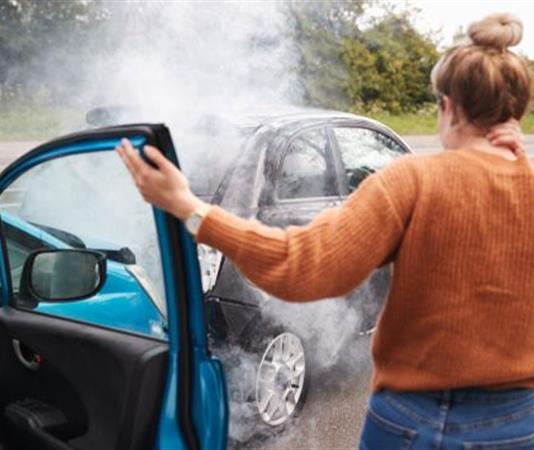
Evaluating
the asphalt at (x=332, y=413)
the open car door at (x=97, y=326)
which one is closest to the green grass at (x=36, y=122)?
the asphalt at (x=332, y=413)

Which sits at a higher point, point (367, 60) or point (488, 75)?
point (488, 75)

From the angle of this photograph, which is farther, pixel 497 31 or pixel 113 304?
pixel 113 304

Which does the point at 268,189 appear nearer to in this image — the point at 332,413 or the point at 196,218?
the point at 332,413

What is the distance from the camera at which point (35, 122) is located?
1145 cm

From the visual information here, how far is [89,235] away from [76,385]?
100 centimetres

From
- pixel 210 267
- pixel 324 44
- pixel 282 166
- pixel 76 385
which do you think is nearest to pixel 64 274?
pixel 76 385

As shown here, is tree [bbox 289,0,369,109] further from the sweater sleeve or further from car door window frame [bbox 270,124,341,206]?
the sweater sleeve

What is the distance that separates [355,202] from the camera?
4.19ft

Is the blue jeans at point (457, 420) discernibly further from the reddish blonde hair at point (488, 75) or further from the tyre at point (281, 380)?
the tyre at point (281, 380)

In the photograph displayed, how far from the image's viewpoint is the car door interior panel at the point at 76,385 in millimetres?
1635

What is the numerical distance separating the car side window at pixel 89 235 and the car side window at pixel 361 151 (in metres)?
1.57

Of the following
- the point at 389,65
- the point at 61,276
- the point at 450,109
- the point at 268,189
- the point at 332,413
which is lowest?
the point at 332,413

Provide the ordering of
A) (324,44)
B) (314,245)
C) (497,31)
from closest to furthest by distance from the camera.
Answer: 1. (314,245)
2. (497,31)
3. (324,44)

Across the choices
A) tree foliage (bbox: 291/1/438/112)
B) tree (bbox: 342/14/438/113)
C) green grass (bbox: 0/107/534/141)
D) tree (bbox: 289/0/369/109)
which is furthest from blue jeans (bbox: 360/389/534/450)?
tree (bbox: 342/14/438/113)
